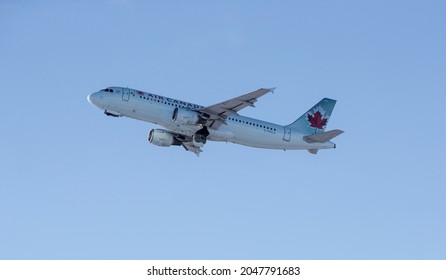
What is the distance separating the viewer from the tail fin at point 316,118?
240 feet

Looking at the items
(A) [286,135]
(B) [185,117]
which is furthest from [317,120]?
(B) [185,117]

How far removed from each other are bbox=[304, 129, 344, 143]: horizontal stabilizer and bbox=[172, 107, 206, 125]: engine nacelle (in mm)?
10032

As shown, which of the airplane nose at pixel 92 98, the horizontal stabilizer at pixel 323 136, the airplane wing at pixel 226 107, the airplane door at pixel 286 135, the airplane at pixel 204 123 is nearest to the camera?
the airplane wing at pixel 226 107

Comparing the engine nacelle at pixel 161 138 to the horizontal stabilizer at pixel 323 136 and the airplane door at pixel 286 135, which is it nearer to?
the airplane door at pixel 286 135

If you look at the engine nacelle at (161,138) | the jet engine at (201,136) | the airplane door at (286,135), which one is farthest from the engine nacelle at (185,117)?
the airplane door at (286,135)

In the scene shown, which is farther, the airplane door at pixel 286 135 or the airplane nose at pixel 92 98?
the airplane door at pixel 286 135

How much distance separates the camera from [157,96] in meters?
65.7

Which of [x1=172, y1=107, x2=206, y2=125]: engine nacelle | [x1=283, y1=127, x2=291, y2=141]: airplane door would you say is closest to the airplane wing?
[x1=172, y1=107, x2=206, y2=125]: engine nacelle

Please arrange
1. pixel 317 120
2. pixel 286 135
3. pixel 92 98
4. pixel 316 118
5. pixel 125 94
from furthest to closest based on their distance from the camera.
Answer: pixel 316 118 < pixel 317 120 < pixel 286 135 < pixel 92 98 < pixel 125 94

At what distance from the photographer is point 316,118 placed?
75750mm

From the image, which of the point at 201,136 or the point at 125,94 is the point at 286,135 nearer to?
the point at 201,136

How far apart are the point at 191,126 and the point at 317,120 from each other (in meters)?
14.5
